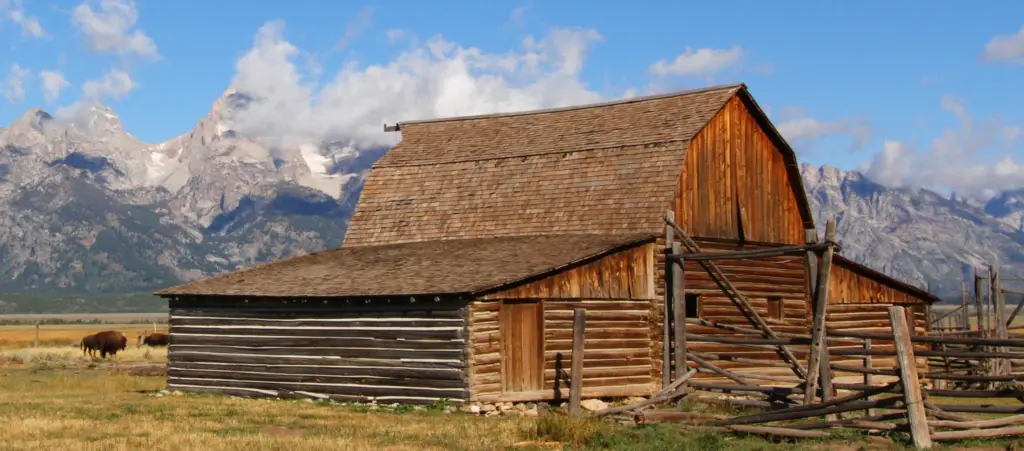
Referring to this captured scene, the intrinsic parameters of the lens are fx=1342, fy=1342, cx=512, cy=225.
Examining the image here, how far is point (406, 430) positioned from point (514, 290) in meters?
5.77

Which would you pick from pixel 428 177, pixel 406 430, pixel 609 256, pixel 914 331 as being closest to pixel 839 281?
pixel 914 331

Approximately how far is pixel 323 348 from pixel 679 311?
25.6 feet

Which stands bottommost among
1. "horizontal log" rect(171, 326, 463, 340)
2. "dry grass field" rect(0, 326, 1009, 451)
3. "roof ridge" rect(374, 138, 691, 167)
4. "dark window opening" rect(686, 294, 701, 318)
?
"dry grass field" rect(0, 326, 1009, 451)

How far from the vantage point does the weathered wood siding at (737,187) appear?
32.6 meters

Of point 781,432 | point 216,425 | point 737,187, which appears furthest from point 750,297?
point 216,425

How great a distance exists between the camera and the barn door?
27422 mm

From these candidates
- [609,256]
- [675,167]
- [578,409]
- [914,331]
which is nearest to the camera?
[578,409]

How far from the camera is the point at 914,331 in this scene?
1439 inches

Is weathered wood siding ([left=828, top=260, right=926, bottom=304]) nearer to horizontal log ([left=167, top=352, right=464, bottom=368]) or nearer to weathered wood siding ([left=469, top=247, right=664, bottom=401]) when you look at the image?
weathered wood siding ([left=469, top=247, right=664, bottom=401])

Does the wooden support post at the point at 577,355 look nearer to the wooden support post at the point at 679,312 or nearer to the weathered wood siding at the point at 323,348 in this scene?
the weathered wood siding at the point at 323,348

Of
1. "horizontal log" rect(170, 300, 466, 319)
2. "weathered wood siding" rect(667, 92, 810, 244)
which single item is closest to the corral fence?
"weathered wood siding" rect(667, 92, 810, 244)

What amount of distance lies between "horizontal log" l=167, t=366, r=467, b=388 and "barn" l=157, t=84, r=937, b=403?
0.05 m

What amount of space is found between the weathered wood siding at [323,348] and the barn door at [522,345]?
1.04m

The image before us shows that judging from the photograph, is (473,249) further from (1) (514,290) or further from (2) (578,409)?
(2) (578,409)
